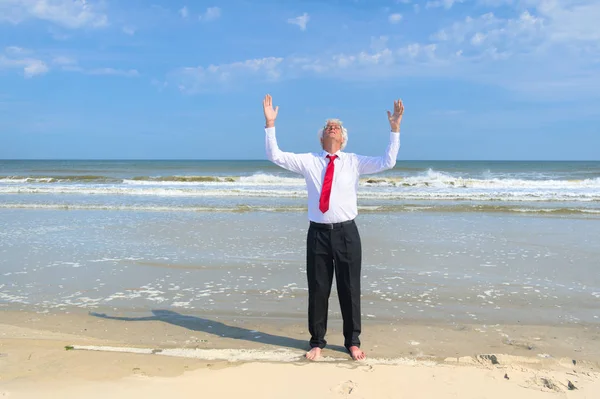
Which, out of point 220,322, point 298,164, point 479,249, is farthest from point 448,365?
point 479,249

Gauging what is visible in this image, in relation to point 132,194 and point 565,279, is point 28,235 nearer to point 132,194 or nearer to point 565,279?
point 565,279

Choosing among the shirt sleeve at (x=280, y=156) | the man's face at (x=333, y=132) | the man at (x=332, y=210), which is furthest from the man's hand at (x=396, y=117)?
the shirt sleeve at (x=280, y=156)

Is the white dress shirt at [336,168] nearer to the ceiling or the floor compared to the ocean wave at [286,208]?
nearer to the ceiling

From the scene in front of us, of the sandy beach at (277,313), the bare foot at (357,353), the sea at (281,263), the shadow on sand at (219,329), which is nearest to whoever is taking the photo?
the sandy beach at (277,313)

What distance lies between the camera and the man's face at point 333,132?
4450mm

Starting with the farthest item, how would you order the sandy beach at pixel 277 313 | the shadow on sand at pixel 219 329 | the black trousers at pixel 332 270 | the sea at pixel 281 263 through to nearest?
1. the sea at pixel 281 263
2. the shadow on sand at pixel 219 329
3. the black trousers at pixel 332 270
4. the sandy beach at pixel 277 313

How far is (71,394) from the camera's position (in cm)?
345

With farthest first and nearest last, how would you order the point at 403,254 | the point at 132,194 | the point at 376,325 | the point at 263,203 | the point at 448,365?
the point at 132,194 → the point at 263,203 → the point at 403,254 → the point at 376,325 → the point at 448,365

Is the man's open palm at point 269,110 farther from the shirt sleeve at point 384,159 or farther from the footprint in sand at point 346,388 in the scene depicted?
the footprint in sand at point 346,388

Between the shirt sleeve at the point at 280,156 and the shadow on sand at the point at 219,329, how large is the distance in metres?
1.66

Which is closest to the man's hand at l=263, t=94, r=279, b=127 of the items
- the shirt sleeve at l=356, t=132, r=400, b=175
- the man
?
the man

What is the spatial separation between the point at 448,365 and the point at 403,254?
17.8 ft

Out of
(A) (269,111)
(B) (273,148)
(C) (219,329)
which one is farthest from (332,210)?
(C) (219,329)

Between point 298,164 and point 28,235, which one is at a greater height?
point 298,164
